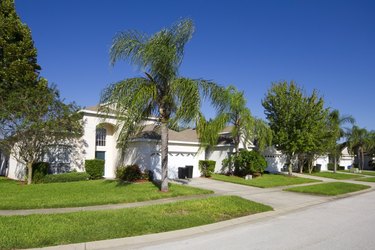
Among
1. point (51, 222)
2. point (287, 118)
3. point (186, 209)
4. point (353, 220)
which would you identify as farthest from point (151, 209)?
point (287, 118)

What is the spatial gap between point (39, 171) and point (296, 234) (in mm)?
16041

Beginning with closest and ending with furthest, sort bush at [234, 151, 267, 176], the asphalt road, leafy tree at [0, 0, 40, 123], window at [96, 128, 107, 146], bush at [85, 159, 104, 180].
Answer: the asphalt road
bush at [85, 159, 104, 180]
leafy tree at [0, 0, 40, 123]
window at [96, 128, 107, 146]
bush at [234, 151, 267, 176]

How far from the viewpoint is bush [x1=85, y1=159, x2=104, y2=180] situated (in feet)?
68.5

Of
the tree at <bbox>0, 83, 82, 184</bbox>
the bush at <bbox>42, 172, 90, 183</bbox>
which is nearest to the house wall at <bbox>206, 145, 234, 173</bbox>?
the bush at <bbox>42, 172, 90, 183</bbox>

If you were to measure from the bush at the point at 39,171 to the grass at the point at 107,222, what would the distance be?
10.6 meters

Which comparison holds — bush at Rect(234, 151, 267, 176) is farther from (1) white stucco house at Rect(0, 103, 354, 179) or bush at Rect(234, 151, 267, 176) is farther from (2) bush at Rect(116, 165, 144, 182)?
(2) bush at Rect(116, 165, 144, 182)

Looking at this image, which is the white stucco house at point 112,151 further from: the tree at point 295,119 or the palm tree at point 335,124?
the palm tree at point 335,124

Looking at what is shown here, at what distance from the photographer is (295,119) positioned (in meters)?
27.4

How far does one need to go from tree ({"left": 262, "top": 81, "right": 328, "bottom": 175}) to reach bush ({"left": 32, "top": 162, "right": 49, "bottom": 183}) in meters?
18.5

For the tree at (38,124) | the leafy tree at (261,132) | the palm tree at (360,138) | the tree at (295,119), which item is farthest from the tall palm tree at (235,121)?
the palm tree at (360,138)

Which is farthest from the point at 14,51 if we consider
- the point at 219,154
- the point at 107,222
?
the point at 107,222

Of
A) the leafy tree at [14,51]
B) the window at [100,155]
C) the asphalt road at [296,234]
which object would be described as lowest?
the asphalt road at [296,234]

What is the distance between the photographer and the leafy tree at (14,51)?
22.9 m

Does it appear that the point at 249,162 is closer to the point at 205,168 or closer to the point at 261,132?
the point at 261,132
